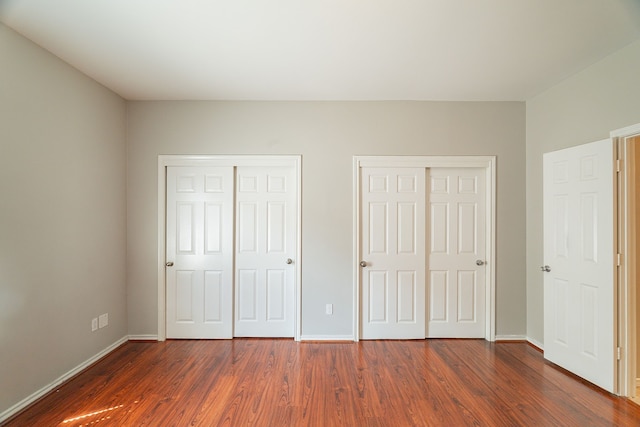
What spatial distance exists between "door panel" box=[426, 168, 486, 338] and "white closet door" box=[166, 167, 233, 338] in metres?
2.47

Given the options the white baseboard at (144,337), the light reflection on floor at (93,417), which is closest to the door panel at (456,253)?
the light reflection on floor at (93,417)

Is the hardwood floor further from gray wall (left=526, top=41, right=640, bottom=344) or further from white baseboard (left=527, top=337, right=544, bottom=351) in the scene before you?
gray wall (left=526, top=41, right=640, bottom=344)

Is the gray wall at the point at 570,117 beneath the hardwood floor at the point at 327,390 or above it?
above

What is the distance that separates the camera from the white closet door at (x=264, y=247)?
359 centimetres

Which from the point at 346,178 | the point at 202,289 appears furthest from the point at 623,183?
the point at 202,289

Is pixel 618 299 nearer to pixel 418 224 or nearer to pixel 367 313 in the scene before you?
pixel 418 224

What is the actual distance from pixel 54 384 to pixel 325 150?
336 cm

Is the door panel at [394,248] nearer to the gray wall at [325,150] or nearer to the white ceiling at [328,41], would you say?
the gray wall at [325,150]

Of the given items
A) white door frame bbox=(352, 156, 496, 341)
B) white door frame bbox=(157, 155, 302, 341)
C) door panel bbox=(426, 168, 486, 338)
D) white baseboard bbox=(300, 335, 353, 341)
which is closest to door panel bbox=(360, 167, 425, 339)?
white door frame bbox=(352, 156, 496, 341)

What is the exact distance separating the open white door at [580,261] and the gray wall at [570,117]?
9.0 inches

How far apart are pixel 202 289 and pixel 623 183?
168 inches

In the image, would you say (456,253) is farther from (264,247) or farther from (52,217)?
(52,217)

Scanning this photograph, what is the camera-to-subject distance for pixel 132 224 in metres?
3.53

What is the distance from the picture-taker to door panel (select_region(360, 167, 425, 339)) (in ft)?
11.6
